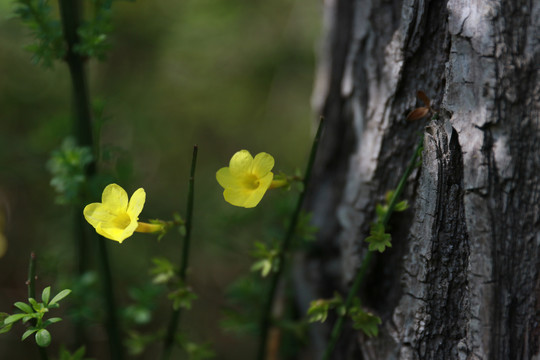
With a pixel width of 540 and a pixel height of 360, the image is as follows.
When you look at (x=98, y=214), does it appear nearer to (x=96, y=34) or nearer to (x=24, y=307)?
(x=24, y=307)

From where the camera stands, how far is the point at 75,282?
163cm

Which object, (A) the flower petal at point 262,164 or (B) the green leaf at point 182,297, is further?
(B) the green leaf at point 182,297

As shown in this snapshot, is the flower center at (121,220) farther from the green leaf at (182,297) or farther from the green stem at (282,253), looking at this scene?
the green stem at (282,253)

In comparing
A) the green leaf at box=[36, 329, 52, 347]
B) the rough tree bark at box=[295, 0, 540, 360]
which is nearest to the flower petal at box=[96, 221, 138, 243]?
the green leaf at box=[36, 329, 52, 347]

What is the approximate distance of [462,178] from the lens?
1.11 metres

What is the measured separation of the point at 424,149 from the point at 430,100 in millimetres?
186

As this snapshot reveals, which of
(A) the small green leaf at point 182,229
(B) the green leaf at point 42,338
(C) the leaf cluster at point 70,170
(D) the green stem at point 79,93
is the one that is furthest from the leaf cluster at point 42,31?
(B) the green leaf at point 42,338

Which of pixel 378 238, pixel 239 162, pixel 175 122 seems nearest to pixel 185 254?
pixel 239 162

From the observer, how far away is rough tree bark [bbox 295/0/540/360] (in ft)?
3.48

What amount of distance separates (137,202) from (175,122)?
2405 mm

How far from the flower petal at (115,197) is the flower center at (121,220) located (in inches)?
1.4

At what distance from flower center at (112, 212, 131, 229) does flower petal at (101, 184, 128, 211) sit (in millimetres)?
35

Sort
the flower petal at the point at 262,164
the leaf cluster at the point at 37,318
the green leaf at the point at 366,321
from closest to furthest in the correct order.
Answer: the leaf cluster at the point at 37,318 → the flower petal at the point at 262,164 → the green leaf at the point at 366,321

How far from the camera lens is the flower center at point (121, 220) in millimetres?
1162
